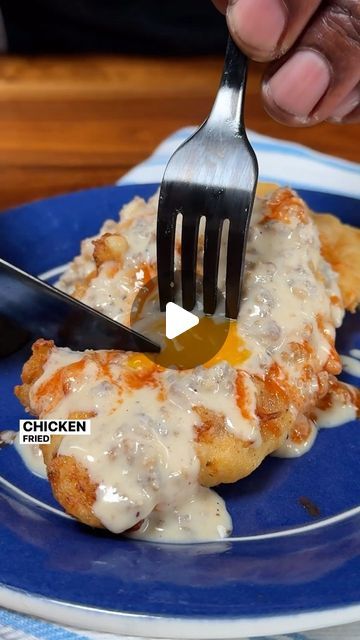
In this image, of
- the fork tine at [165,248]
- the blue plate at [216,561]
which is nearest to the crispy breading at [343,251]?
the blue plate at [216,561]

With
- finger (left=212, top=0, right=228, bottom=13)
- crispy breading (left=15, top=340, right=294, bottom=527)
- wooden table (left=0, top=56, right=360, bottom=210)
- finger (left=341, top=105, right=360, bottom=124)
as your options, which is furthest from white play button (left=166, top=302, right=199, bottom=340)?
wooden table (left=0, top=56, right=360, bottom=210)

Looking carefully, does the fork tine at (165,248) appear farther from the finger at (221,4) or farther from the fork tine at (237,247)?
the finger at (221,4)

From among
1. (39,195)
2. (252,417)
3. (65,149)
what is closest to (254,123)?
(65,149)

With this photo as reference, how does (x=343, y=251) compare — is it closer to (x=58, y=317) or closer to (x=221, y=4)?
(x=221, y=4)

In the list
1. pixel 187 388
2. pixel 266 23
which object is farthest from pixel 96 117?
pixel 187 388

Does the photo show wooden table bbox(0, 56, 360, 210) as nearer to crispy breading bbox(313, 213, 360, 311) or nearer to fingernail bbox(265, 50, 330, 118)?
crispy breading bbox(313, 213, 360, 311)

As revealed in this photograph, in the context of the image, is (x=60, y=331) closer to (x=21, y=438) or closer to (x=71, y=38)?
(x=21, y=438)

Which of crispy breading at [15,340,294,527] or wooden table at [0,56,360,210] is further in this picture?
wooden table at [0,56,360,210]
